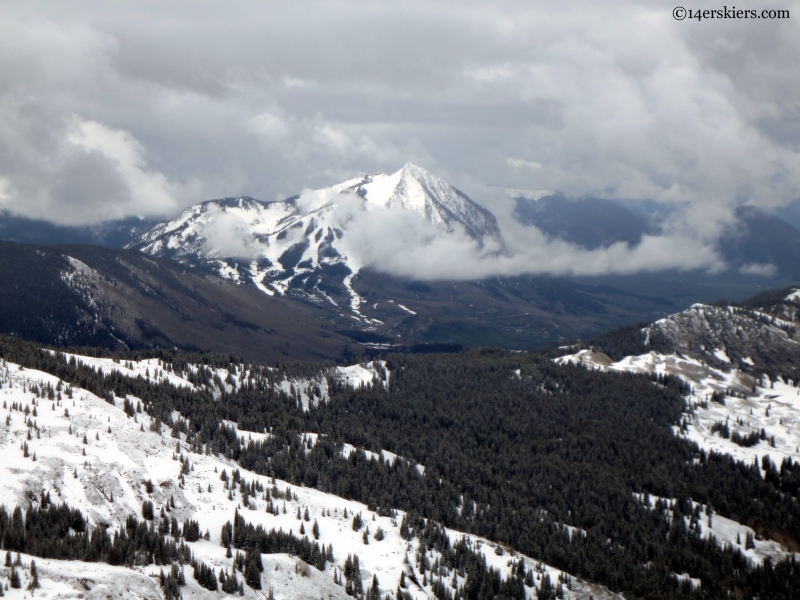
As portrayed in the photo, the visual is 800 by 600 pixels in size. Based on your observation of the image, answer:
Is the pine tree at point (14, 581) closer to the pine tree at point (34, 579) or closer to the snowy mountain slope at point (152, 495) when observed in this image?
the pine tree at point (34, 579)

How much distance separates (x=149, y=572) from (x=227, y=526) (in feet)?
88.4

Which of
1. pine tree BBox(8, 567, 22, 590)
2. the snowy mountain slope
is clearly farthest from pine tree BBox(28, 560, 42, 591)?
the snowy mountain slope

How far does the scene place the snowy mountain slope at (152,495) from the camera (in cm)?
12812

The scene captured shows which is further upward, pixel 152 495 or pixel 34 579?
pixel 34 579

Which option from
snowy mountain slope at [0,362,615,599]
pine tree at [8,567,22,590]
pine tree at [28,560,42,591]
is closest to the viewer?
pine tree at [8,567,22,590]

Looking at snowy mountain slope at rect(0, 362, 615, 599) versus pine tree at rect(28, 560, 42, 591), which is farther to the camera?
snowy mountain slope at rect(0, 362, 615, 599)

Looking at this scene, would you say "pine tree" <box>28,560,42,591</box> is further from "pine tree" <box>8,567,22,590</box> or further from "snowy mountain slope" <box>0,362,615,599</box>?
"snowy mountain slope" <box>0,362,615,599</box>

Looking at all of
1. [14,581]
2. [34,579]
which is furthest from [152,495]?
[14,581]

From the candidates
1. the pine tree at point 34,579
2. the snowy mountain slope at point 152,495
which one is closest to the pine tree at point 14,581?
the pine tree at point 34,579

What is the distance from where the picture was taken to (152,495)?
483 feet

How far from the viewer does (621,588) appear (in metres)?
176

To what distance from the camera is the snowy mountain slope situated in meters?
128

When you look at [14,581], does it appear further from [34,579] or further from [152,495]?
[152,495]

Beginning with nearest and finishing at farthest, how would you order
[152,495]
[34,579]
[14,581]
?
1. [14,581]
2. [34,579]
3. [152,495]
